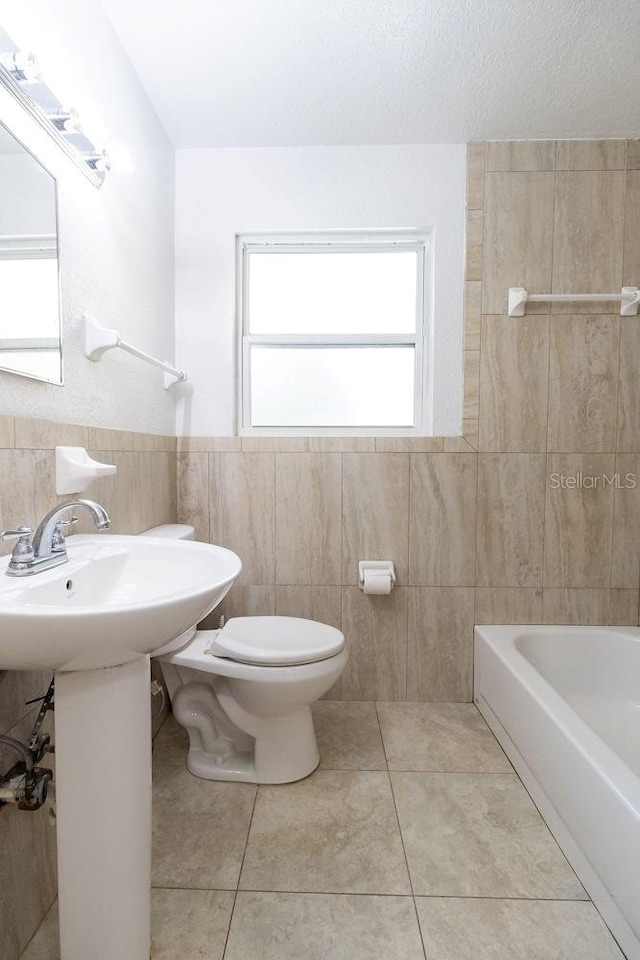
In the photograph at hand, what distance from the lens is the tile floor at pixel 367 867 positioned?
1.04 metres

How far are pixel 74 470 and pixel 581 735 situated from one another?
4.63ft

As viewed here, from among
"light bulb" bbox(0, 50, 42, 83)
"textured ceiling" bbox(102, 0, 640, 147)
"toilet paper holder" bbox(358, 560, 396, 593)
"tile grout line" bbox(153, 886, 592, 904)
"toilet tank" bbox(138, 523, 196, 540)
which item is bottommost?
"tile grout line" bbox(153, 886, 592, 904)

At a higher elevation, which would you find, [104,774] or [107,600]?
[107,600]

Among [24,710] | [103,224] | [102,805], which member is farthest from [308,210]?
[102,805]

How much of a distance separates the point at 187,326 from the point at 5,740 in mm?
1589

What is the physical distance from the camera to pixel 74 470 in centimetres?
115

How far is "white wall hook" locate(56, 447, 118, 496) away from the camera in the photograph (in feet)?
3.72

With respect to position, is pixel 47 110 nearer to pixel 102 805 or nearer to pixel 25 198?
pixel 25 198

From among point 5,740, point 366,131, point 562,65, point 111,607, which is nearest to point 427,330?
point 366,131

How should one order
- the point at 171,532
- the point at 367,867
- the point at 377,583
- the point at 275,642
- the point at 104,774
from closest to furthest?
the point at 104,774 < the point at 367,867 < the point at 275,642 < the point at 171,532 < the point at 377,583

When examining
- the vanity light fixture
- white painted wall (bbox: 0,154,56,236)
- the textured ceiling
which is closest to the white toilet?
white painted wall (bbox: 0,154,56,236)

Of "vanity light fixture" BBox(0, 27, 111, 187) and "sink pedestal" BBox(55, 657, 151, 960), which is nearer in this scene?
"sink pedestal" BBox(55, 657, 151, 960)

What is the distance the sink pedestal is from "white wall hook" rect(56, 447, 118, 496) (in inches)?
19.2

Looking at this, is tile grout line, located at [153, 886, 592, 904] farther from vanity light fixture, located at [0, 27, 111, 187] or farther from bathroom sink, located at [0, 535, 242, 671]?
vanity light fixture, located at [0, 27, 111, 187]
